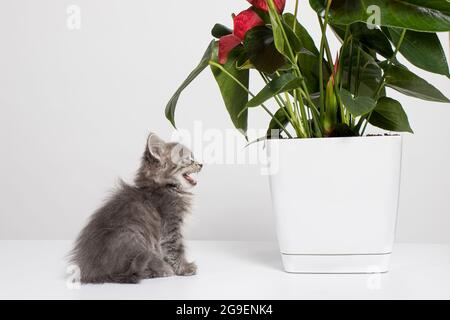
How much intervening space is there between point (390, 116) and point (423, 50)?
15cm

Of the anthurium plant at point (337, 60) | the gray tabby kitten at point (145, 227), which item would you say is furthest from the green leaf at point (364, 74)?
the gray tabby kitten at point (145, 227)

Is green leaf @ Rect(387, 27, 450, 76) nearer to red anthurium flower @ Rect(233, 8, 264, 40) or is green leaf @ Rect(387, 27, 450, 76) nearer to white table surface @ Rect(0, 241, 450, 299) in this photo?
red anthurium flower @ Rect(233, 8, 264, 40)

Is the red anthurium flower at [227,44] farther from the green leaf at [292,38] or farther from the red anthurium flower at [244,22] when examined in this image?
the green leaf at [292,38]

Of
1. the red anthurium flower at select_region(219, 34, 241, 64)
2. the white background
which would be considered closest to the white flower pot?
the red anthurium flower at select_region(219, 34, 241, 64)

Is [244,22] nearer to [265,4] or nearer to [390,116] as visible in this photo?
[265,4]

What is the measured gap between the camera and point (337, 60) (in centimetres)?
126

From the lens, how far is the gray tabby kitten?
121 cm

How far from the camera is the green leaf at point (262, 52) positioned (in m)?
1.21

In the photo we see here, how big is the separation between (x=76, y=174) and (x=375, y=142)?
1.26m
